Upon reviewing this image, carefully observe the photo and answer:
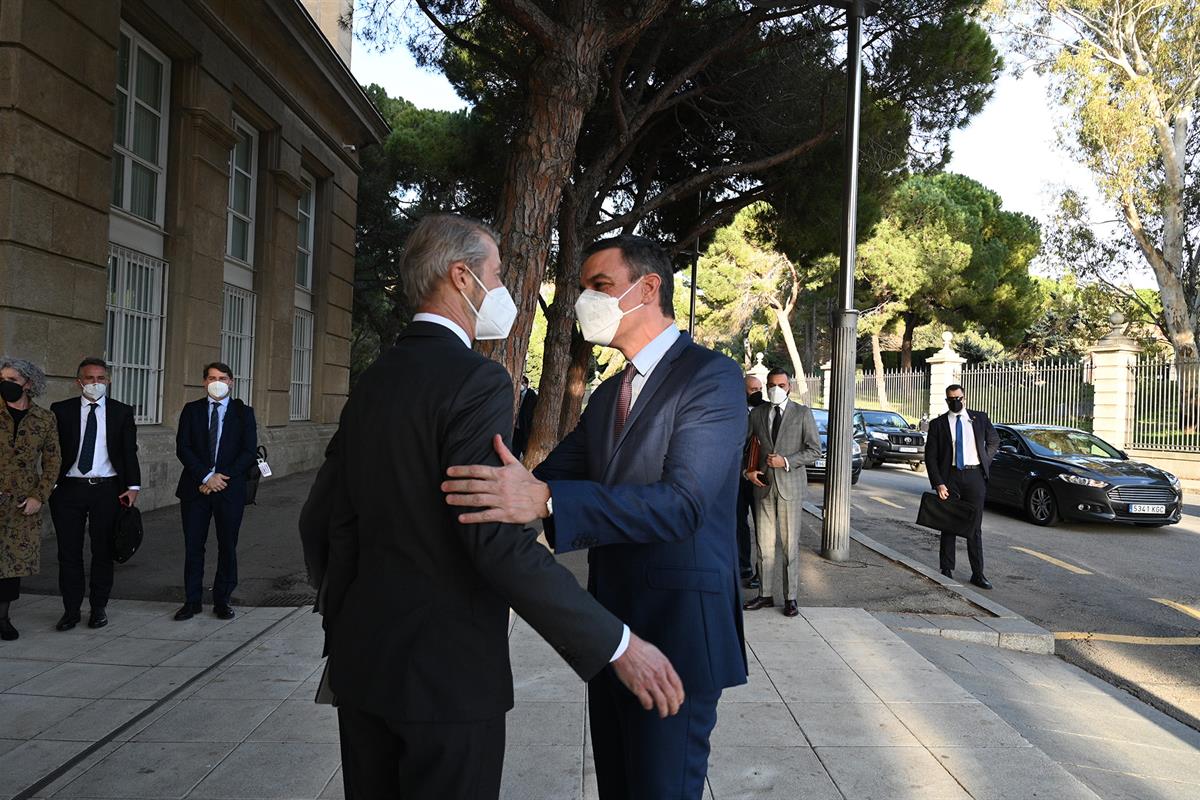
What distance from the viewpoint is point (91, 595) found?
243 inches

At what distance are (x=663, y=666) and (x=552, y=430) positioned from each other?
1162 centimetres

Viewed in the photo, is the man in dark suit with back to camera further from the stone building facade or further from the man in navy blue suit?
the stone building facade

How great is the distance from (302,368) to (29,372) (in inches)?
467

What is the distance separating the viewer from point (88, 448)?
20.7ft

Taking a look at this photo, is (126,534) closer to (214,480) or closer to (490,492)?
(214,480)

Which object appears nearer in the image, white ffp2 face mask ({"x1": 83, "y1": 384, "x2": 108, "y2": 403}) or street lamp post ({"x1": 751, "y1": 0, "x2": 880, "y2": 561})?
white ffp2 face mask ({"x1": 83, "y1": 384, "x2": 108, "y2": 403})

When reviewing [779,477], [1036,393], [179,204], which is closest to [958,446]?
[779,477]

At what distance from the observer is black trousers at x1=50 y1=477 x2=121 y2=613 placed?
6.12 m

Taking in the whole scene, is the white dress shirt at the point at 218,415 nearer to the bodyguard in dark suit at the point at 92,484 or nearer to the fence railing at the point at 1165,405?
the bodyguard in dark suit at the point at 92,484

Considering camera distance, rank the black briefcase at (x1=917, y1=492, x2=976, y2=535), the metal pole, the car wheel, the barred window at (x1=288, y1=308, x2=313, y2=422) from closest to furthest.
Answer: the black briefcase at (x1=917, y1=492, x2=976, y2=535), the metal pole, the car wheel, the barred window at (x1=288, y1=308, x2=313, y2=422)

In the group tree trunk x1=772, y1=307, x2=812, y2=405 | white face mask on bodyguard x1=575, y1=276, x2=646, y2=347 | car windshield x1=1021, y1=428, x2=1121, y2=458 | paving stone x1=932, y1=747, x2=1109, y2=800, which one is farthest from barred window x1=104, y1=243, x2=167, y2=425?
tree trunk x1=772, y1=307, x2=812, y2=405

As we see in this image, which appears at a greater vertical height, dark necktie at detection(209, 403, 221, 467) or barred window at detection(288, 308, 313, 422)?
barred window at detection(288, 308, 313, 422)

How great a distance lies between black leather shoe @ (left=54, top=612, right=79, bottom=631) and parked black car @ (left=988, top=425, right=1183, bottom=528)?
1205cm

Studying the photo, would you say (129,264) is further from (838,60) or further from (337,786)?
(838,60)
